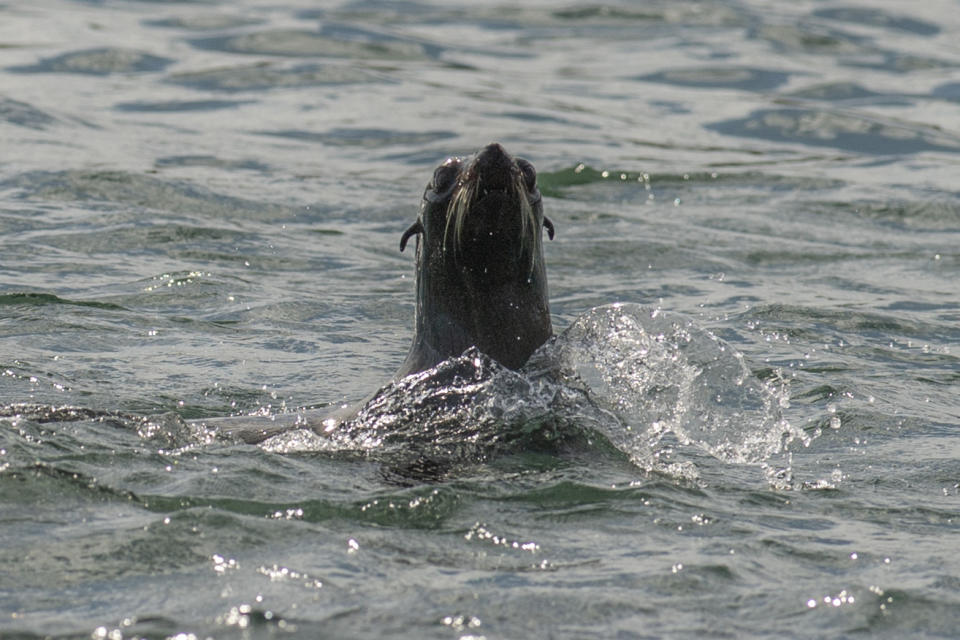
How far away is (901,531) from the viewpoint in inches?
197

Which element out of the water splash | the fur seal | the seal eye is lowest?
the water splash

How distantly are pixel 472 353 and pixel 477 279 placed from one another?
31 cm

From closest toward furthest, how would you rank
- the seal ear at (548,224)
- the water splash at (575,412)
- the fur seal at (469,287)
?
the water splash at (575,412)
the fur seal at (469,287)
the seal ear at (548,224)

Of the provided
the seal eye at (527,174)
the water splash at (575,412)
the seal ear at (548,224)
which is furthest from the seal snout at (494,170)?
the water splash at (575,412)

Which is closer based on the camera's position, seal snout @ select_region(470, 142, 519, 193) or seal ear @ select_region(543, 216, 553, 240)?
seal snout @ select_region(470, 142, 519, 193)

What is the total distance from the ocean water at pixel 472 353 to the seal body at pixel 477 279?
169mm

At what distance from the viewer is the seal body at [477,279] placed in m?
6.08

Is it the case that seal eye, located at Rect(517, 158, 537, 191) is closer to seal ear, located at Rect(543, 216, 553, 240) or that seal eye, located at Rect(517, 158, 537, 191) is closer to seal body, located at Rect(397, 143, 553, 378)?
seal body, located at Rect(397, 143, 553, 378)

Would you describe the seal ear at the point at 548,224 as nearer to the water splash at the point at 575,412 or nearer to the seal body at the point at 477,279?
the seal body at the point at 477,279

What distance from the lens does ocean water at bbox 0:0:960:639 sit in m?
4.29

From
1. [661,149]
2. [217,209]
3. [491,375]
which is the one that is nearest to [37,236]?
[217,209]

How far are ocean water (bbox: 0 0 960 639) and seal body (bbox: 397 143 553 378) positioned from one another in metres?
0.17

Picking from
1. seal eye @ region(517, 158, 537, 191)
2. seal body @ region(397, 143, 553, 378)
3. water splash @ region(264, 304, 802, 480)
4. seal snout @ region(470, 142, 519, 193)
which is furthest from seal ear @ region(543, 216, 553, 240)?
seal snout @ region(470, 142, 519, 193)

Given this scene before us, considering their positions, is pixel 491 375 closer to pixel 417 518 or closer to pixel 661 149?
pixel 417 518
